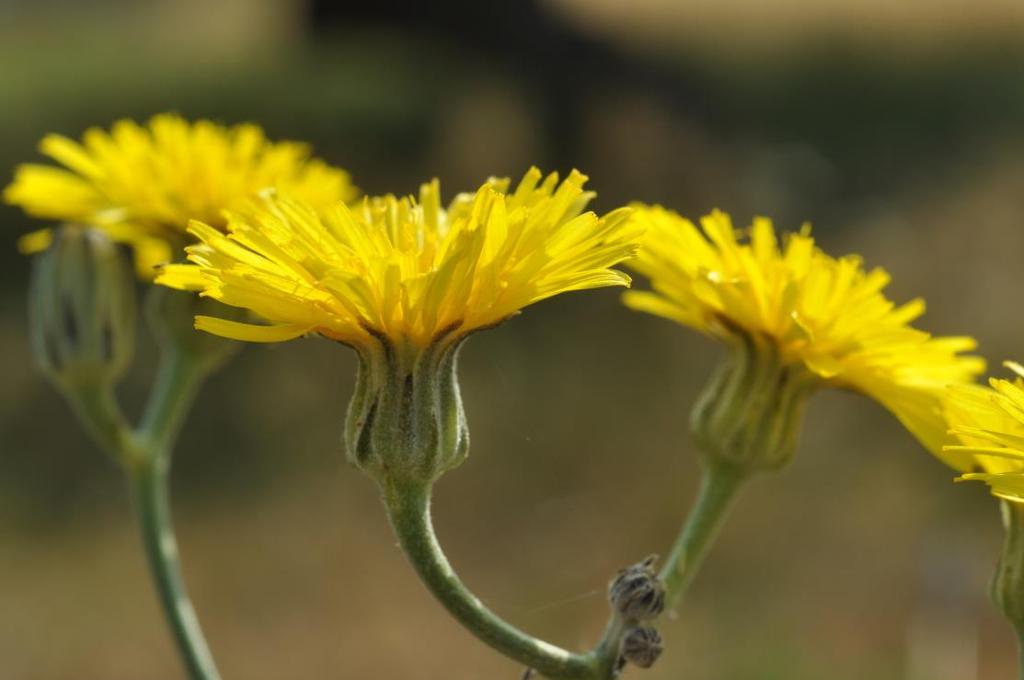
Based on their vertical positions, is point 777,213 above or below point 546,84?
below

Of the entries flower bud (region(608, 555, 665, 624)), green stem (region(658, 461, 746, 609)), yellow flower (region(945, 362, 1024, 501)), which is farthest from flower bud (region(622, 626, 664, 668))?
yellow flower (region(945, 362, 1024, 501))

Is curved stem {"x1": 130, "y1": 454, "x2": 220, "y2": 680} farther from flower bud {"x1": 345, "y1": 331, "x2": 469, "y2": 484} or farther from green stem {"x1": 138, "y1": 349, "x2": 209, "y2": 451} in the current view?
flower bud {"x1": 345, "y1": 331, "x2": 469, "y2": 484}

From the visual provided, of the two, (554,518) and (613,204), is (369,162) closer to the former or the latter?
(613,204)

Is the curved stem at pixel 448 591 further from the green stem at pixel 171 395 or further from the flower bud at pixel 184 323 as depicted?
the green stem at pixel 171 395

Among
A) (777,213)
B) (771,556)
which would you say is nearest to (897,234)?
(777,213)

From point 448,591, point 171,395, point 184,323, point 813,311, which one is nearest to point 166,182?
point 184,323

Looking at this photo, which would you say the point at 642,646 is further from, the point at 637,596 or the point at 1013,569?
the point at 1013,569

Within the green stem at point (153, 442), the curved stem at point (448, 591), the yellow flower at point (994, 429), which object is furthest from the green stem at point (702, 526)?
the green stem at point (153, 442)
